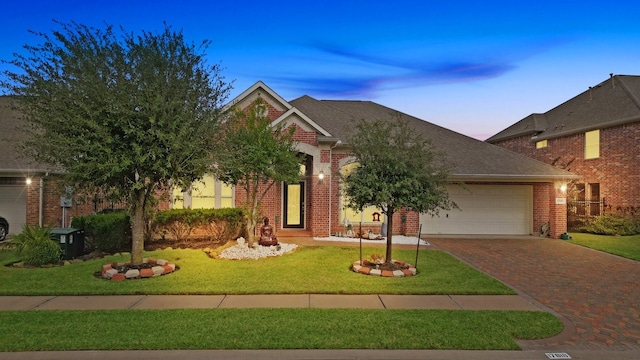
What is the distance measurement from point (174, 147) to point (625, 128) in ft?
67.6

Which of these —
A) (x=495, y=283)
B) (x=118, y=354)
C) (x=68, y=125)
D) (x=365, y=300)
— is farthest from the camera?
(x=495, y=283)

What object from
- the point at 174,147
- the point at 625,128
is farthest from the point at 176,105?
the point at 625,128

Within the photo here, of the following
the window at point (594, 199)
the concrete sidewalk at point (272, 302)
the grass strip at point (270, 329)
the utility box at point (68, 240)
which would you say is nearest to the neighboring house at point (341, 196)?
the window at point (594, 199)

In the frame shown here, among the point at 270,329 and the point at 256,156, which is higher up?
the point at 256,156

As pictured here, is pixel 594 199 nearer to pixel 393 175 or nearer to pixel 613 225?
pixel 613 225

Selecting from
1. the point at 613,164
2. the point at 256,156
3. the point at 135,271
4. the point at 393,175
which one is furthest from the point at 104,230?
the point at 613,164

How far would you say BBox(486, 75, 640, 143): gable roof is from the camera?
62.2 ft

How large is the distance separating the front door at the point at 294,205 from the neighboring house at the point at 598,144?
1403cm

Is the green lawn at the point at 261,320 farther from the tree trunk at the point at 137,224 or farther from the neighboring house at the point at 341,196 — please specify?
the neighboring house at the point at 341,196

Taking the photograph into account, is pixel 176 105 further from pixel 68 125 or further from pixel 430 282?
pixel 430 282

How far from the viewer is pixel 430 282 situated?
8.48 metres

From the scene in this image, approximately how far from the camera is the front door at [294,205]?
56.3 ft

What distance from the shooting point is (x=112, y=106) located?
799cm

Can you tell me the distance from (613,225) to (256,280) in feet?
57.2
